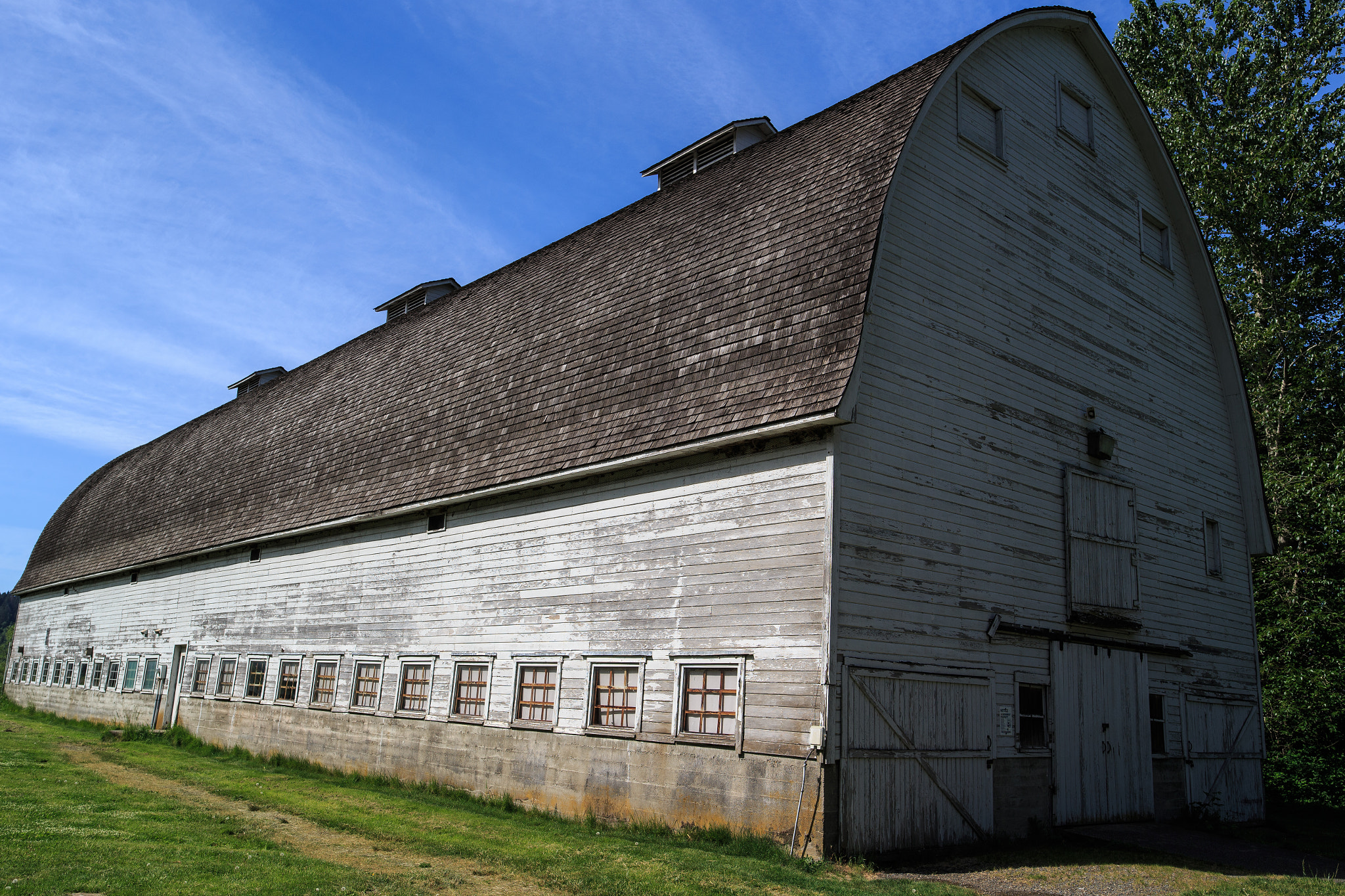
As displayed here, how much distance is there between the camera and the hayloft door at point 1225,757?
15.4 meters

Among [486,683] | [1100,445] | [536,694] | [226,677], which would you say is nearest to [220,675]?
[226,677]

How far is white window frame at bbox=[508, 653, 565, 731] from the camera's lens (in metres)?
13.8

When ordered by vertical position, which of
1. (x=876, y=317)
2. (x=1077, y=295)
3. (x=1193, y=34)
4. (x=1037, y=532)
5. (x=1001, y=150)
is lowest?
(x=1037, y=532)

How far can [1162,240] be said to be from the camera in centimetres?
1772

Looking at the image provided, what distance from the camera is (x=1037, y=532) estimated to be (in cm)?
1341

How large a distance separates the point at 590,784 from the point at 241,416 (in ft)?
63.6

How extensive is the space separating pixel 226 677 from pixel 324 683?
5.01 metres

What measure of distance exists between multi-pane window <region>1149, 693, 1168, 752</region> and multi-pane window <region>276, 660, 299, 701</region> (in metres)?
15.7

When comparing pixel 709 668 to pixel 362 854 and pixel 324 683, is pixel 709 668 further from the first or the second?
pixel 324 683

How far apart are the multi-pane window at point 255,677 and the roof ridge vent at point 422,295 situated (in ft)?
31.2

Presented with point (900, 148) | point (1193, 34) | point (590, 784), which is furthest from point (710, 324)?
point (1193, 34)

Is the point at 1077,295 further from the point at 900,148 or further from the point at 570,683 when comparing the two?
the point at 570,683

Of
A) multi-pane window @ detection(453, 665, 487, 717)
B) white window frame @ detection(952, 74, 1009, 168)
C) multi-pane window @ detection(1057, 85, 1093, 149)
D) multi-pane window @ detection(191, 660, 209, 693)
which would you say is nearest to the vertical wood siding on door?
multi-pane window @ detection(453, 665, 487, 717)

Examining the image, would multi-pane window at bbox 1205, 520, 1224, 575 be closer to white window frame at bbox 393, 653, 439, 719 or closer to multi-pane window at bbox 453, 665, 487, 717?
multi-pane window at bbox 453, 665, 487, 717
